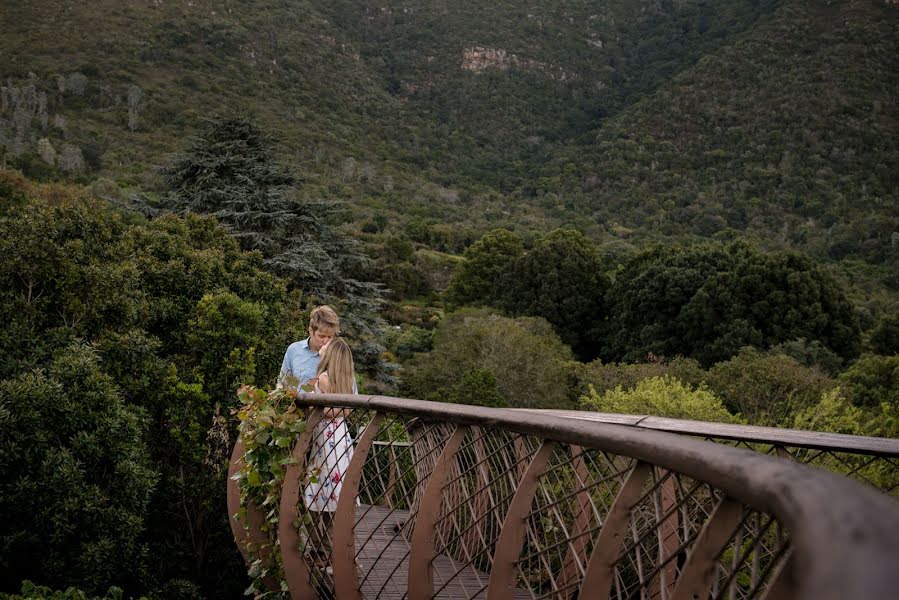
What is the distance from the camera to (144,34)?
3681 inches

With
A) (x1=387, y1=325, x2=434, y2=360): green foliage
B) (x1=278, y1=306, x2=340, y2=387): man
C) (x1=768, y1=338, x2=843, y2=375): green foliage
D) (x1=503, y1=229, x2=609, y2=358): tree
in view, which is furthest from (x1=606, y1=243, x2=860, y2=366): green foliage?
(x1=278, y1=306, x2=340, y2=387): man

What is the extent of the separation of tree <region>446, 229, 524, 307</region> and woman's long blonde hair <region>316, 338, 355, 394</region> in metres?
44.1

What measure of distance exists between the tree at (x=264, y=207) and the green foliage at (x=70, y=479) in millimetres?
15342

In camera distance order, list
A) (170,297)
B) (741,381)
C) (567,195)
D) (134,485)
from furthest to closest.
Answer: (567,195), (741,381), (170,297), (134,485)

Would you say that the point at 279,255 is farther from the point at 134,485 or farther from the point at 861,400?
the point at 861,400

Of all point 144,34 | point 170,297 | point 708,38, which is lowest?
point 170,297

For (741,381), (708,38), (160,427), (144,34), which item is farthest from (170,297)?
(708,38)

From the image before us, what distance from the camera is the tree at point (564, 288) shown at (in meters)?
44.2

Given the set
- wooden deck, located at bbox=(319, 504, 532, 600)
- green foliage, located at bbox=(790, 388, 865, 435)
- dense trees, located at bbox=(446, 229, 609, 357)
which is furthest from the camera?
dense trees, located at bbox=(446, 229, 609, 357)

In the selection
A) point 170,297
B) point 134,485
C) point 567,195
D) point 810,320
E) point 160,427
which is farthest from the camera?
point 567,195

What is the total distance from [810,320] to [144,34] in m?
88.8

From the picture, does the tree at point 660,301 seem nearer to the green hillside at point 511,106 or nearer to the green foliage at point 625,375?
the green foliage at point 625,375

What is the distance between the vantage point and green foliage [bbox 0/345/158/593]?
531 centimetres

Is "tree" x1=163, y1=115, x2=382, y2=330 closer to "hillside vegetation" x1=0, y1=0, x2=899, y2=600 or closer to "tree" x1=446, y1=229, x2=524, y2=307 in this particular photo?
"hillside vegetation" x1=0, y1=0, x2=899, y2=600
